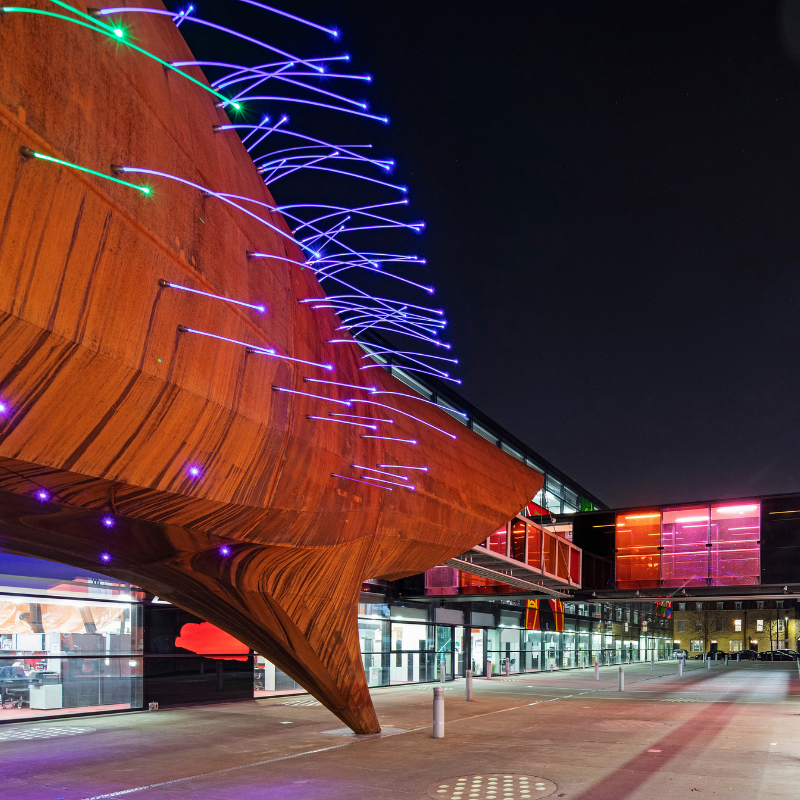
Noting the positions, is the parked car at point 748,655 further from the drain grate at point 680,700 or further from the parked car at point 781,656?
the drain grate at point 680,700

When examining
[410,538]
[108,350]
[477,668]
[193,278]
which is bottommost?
[477,668]

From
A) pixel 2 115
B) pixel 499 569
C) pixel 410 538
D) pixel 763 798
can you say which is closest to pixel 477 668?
pixel 499 569

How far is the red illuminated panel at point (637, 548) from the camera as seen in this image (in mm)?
33531

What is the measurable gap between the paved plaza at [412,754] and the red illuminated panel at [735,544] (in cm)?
842

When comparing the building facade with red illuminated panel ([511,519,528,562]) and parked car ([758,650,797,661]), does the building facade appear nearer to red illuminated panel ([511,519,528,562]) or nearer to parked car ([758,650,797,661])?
parked car ([758,650,797,661])

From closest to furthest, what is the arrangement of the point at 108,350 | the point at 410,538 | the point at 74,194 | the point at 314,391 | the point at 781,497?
the point at 74,194, the point at 108,350, the point at 314,391, the point at 410,538, the point at 781,497

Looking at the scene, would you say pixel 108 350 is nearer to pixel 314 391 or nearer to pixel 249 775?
pixel 314 391

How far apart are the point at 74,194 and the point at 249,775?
927cm

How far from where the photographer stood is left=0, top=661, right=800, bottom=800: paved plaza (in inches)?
408

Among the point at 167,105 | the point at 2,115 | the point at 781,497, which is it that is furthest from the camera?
the point at 781,497

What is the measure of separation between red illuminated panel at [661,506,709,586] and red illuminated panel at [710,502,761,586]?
1.22 feet

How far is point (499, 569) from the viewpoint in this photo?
24.5 metres

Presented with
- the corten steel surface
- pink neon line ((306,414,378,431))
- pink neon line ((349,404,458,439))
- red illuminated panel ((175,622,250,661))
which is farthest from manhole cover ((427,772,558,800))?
red illuminated panel ((175,622,250,661))

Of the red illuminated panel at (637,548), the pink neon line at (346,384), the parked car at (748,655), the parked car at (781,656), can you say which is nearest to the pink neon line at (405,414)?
the pink neon line at (346,384)
